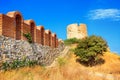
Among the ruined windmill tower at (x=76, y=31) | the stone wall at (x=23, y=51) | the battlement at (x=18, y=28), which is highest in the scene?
the ruined windmill tower at (x=76, y=31)

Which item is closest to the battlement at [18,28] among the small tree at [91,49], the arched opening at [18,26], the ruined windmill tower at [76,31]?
the arched opening at [18,26]

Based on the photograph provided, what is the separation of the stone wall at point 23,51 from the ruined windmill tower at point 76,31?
62.4 feet

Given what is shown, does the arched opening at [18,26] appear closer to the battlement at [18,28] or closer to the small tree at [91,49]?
the battlement at [18,28]

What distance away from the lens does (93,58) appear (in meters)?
31.7

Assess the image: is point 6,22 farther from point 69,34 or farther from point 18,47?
point 69,34

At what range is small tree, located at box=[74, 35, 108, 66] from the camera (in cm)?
3033

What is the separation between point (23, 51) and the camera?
18672 millimetres

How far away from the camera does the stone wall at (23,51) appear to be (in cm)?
1561

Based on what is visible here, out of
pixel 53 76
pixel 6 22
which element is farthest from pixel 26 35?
pixel 53 76

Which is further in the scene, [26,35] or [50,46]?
[50,46]

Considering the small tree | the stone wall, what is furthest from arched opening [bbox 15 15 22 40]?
the small tree

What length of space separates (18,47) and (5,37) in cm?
225

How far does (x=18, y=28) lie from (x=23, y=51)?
1.81 m

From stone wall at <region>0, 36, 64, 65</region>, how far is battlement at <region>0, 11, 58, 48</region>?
0.40 m
